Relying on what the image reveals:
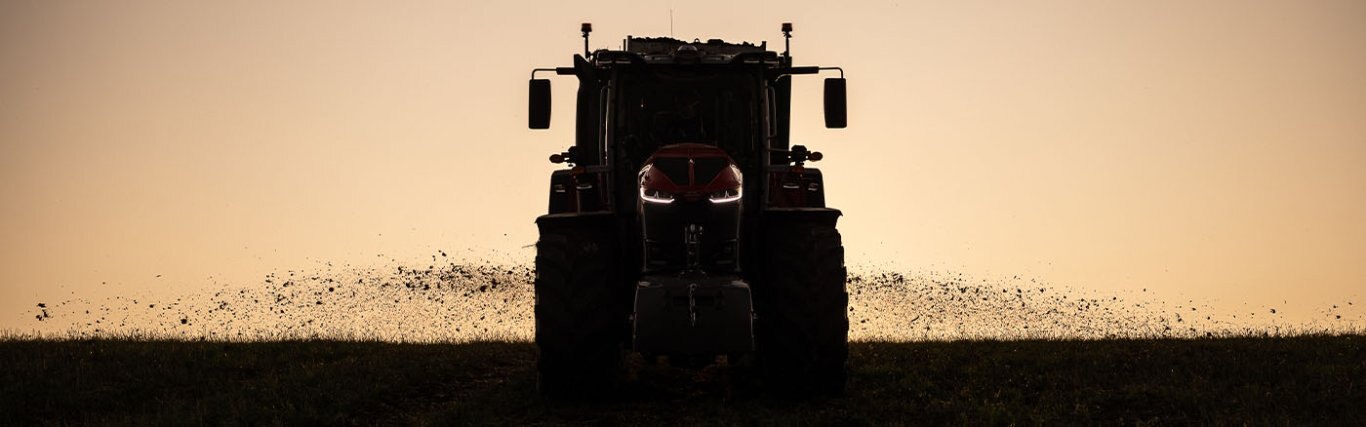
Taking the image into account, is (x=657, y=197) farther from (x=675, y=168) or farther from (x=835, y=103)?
(x=835, y=103)

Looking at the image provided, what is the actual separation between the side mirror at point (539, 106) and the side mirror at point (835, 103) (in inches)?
126

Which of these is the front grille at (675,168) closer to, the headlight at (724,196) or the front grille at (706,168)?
the front grille at (706,168)

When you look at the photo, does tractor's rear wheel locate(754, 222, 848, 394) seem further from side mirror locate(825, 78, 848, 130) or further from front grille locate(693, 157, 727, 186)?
side mirror locate(825, 78, 848, 130)

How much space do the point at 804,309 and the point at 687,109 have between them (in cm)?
270

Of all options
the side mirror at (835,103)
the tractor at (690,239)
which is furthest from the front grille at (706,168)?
the side mirror at (835,103)

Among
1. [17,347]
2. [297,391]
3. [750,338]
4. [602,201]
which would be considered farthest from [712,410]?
[17,347]

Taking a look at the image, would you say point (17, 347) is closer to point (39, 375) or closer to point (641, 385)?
point (39, 375)

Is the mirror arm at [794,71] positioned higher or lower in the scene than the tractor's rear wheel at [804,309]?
higher

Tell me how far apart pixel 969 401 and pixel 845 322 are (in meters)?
1.87

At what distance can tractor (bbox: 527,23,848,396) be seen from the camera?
1174cm

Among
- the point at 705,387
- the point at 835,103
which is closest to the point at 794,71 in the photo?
the point at 835,103

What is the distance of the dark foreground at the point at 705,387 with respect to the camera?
12.7m

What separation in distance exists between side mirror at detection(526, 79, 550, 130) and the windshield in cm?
87

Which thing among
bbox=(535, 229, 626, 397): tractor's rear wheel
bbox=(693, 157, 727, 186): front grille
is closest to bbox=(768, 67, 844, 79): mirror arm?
bbox=(693, 157, 727, 186): front grille
